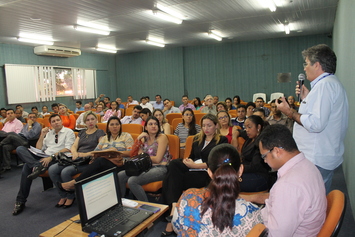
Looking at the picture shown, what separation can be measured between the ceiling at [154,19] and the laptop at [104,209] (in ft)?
15.6

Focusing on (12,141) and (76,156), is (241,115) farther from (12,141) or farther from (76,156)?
(12,141)

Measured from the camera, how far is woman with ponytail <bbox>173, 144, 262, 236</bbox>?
4.77 ft

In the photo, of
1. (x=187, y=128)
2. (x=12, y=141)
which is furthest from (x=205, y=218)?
(x=12, y=141)

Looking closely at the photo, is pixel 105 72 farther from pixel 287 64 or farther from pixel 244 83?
pixel 287 64

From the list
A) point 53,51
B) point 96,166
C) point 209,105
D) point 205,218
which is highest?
point 53,51

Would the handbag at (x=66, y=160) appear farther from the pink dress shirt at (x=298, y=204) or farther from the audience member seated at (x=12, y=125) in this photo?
the audience member seated at (x=12, y=125)

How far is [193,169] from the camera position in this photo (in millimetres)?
3287

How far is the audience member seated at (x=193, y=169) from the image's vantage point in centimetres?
304

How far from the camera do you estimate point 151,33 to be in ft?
30.2

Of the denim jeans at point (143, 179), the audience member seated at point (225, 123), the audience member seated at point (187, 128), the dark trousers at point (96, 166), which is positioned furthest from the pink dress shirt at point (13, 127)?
the audience member seated at point (225, 123)

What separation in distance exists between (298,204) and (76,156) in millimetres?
Answer: 3352

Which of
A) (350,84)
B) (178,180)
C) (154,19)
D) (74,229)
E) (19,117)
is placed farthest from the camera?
(19,117)

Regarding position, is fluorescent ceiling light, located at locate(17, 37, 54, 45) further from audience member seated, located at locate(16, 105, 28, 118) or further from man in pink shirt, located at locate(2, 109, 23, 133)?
man in pink shirt, located at locate(2, 109, 23, 133)

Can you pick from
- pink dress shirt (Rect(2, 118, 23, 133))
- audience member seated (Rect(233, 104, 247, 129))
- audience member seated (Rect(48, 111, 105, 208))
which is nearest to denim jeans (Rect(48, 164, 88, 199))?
audience member seated (Rect(48, 111, 105, 208))
